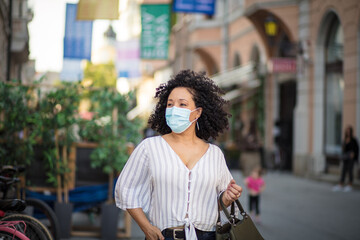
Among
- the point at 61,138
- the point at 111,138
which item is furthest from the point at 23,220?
the point at 111,138

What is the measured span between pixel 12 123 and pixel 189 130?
177 inches

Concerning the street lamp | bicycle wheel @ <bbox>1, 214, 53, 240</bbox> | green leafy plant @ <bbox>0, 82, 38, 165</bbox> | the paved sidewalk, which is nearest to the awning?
the street lamp

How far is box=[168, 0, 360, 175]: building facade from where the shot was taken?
17.2 meters

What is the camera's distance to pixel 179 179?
3412mm

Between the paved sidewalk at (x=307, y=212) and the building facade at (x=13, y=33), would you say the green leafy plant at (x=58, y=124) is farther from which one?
the building facade at (x=13, y=33)

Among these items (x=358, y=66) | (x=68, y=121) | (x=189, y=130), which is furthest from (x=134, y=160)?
(x=358, y=66)

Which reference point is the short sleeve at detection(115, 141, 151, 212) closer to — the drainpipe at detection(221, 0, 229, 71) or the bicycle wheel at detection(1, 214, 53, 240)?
the bicycle wheel at detection(1, 214, 53, 240)

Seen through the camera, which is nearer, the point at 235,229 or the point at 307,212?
the point at 235,229

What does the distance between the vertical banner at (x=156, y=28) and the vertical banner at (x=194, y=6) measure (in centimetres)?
249

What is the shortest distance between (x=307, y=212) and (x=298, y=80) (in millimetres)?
10162

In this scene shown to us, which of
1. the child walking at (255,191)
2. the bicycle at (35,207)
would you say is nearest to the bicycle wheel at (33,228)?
the bicycle at (35,207)

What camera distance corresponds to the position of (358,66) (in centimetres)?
1639

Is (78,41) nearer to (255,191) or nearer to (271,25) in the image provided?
(271,25)

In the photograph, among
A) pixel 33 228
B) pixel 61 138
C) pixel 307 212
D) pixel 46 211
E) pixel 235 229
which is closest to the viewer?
pixel 235 229
